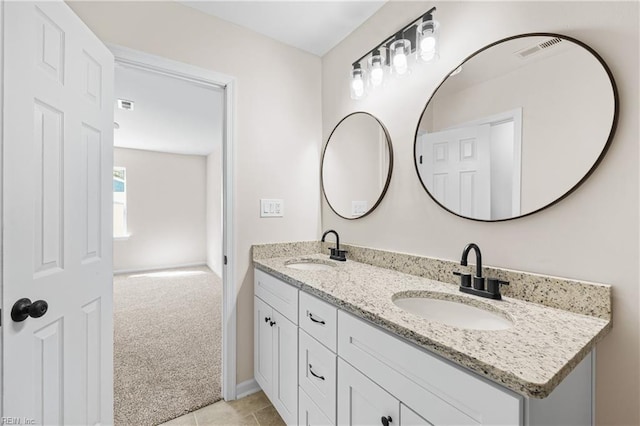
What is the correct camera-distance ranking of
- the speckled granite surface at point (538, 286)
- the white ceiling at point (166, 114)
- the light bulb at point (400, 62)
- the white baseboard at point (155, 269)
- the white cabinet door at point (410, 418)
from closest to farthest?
the white cabinet door at point (410, 418) < the speckled granite surface at point (538, 286) < the light bulb at point (400, 62) < the white ceiling at point (166, 114) < the white baseboard at point (155, 269)

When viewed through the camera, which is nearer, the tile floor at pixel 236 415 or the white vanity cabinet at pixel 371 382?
the white vanity cabinet at pixel 371 382

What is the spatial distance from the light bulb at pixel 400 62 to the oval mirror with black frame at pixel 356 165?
313 mm

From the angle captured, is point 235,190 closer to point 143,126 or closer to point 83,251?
point 83,251

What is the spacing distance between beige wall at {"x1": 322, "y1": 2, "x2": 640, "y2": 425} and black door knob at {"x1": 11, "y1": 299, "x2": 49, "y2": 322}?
5.19 feet

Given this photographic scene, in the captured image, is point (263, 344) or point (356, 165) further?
point (356, 165)

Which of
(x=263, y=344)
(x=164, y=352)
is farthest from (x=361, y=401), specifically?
(x=164, y=352)

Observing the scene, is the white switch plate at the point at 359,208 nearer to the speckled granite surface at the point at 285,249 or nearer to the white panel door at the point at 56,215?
the speckled granite surface at the point at 285,249

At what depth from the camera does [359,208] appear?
72.2 inches

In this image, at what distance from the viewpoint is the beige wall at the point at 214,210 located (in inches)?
206

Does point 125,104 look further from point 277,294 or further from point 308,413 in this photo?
point 308,413

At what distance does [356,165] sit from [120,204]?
5189 millimetres

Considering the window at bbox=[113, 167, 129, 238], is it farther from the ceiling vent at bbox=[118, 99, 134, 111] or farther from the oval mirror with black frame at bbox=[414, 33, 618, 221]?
the oval mirror with black frame at bbox=[414, 33, 618, 221]

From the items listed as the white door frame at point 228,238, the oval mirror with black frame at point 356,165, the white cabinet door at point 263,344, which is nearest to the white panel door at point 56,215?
the white door frame at point 228,238

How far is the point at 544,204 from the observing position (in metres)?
1.00
